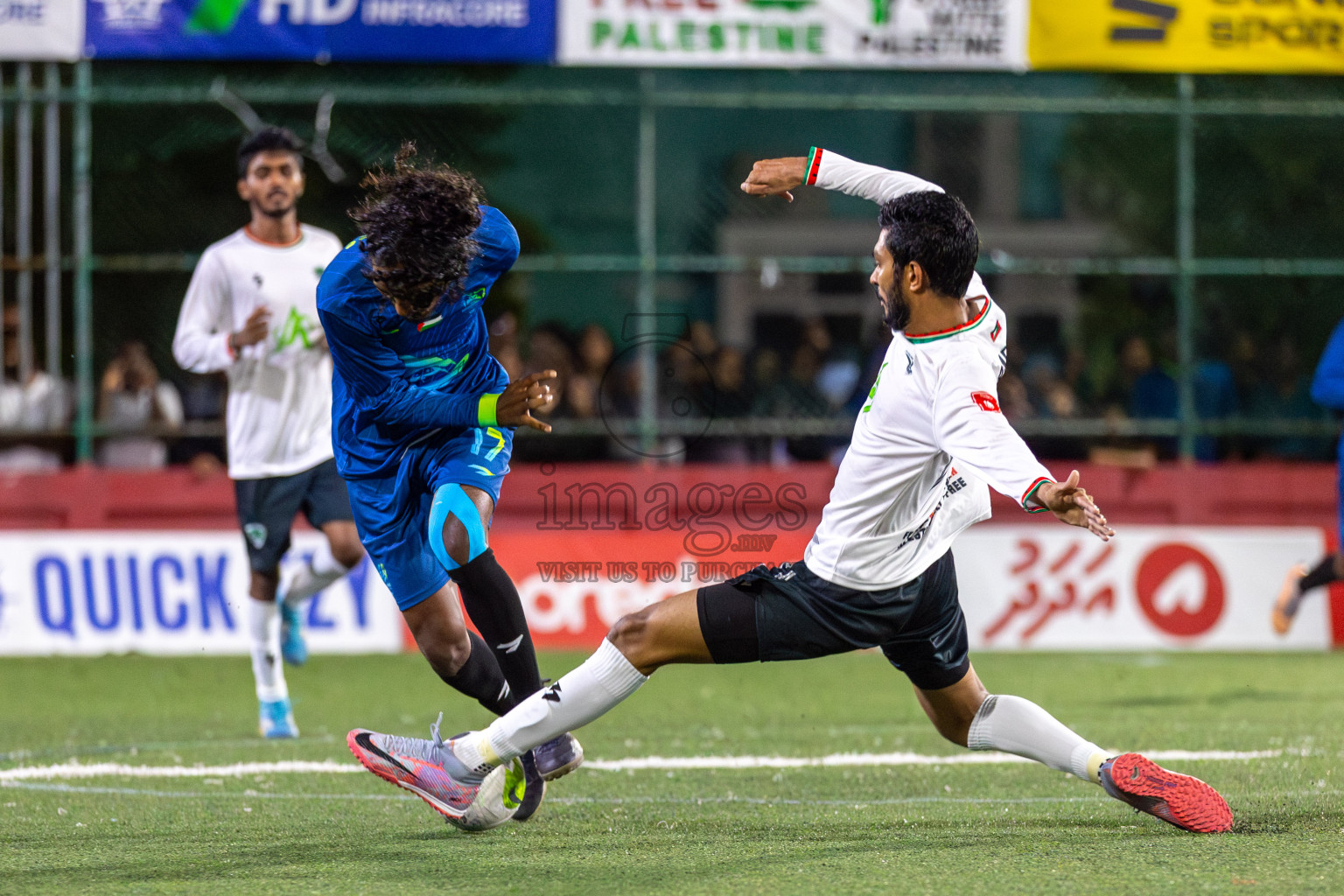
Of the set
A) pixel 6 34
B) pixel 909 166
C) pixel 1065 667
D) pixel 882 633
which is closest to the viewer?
pixel 882 633

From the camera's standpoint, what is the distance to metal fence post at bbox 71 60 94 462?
1273 cm

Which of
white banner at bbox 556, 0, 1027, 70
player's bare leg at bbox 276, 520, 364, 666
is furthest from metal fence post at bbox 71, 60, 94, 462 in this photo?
player's bare leg at bbox 276, 520, 364, 666

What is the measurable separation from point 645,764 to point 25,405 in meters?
7.70

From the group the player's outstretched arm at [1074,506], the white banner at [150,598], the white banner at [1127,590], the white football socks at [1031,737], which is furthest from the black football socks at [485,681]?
the white banner at [1127,590]

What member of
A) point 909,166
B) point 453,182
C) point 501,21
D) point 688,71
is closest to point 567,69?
point 688,71

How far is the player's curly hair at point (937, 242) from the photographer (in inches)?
192

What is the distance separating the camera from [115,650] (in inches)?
460

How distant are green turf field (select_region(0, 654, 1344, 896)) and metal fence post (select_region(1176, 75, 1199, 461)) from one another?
3640 millimetres

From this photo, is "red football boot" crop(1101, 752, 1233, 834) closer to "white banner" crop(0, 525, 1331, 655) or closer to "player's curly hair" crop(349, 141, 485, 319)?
"player's curly hair" crop(349, 141, 485, 319)

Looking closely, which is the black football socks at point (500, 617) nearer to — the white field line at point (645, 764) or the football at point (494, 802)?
the football at point (494, 802)

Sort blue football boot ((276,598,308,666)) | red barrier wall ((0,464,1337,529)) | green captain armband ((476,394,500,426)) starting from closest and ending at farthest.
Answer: green captain armband ((476,394,500,426))
blue football boot ((276,598,308,666))
red barrier wall ((0,464,1337,529))

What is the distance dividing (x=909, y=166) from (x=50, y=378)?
36.7ft

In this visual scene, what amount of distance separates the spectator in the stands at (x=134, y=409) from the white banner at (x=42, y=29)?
7.19ft

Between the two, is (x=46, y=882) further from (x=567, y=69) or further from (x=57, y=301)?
(x=567, y=69)
